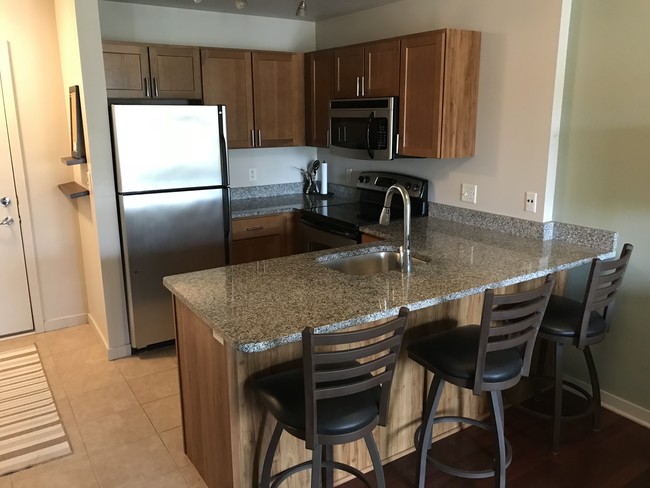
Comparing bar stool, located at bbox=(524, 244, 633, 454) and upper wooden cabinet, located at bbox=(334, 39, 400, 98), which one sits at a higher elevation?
upper wooden cabinet, located at bbox=(334, 39, 400, 98)

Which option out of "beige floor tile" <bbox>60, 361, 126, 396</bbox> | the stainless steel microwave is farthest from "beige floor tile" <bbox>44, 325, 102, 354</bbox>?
the stainless steel microwave

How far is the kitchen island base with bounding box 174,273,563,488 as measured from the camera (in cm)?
195

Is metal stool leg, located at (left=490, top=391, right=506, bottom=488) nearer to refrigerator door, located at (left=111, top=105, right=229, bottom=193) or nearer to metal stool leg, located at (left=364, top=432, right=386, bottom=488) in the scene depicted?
metal stool leg, located at (left=364, top=432, right=386, bottom=488)

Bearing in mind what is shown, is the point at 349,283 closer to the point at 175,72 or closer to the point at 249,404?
the point at 249,404

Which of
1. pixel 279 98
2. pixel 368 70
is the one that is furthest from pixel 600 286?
pixel 279 98

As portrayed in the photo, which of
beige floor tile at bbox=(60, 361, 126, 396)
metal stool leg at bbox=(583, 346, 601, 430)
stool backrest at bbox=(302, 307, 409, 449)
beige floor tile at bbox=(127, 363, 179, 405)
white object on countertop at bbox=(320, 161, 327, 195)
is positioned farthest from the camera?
white object on countertop at bbox=(320, 161, 327, 195)

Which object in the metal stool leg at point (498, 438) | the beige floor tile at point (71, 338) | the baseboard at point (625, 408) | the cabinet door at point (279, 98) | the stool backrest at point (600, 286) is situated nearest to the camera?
the metal stool leg at point (498, 438)

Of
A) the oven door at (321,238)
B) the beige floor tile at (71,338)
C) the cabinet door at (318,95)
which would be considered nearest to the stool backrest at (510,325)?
the oven door at (321,238)

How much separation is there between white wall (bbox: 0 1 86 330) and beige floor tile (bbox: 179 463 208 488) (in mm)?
2261

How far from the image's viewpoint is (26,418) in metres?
2.89

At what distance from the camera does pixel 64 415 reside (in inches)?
115

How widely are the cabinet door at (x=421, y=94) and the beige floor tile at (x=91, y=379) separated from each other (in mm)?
2351

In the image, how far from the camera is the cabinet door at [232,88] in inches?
151

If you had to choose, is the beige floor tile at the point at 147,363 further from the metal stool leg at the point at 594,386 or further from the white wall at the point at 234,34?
the metal stool leg at the point at 594,386
